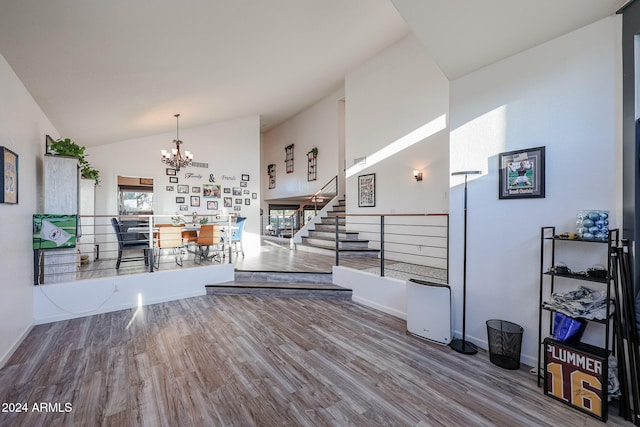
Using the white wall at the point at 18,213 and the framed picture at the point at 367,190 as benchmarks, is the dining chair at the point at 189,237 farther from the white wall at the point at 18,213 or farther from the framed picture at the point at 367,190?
the framed picture at the point at 367,190

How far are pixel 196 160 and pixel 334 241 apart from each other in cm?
441

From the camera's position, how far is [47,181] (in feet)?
11.6

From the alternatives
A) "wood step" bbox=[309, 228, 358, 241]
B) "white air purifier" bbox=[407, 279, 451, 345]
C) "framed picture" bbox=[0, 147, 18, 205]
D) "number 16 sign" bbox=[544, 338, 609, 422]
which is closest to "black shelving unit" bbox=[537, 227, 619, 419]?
"number 16 sign" bbox=[544, 338, 609, 422]

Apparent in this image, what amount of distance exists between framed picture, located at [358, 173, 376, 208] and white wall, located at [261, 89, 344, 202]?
166 cm

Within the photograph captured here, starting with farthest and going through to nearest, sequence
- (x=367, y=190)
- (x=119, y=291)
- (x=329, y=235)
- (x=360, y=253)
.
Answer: (x=329, y=235) → (x=367, y=190) → (x=360, y=253) → (x=119, y=291)

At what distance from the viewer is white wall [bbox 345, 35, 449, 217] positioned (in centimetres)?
497

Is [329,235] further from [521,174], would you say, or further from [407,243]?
[521,174]

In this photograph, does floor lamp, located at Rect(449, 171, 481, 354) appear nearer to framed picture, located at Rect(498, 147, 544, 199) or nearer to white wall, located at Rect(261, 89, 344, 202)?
framed picture, located at Rect(498, 147, 544, 199)

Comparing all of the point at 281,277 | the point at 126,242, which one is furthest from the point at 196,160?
the point at 281,277

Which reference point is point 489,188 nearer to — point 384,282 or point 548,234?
point 548,234

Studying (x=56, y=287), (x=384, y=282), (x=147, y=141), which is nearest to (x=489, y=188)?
(x=384, y=282)

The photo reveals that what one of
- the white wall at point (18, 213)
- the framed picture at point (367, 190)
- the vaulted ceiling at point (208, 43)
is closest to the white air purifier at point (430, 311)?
the vaulted ceiling at point (208, 43)

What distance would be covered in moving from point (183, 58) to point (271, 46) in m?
1.34

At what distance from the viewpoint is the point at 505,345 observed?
2418 mm
